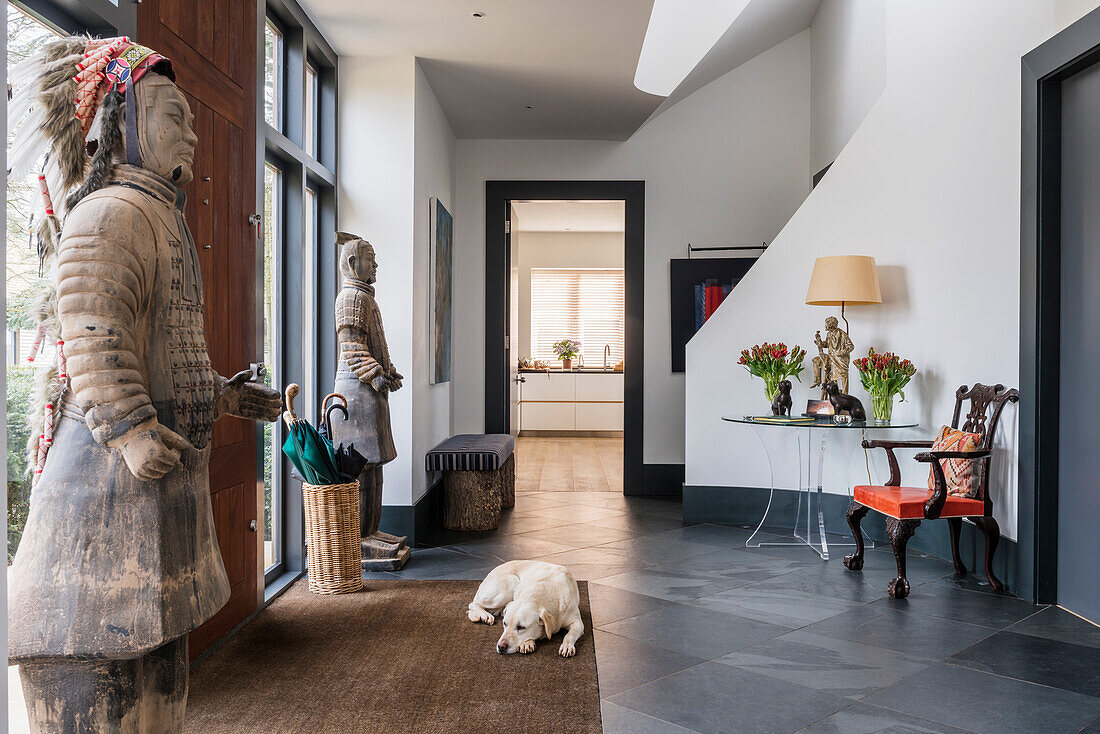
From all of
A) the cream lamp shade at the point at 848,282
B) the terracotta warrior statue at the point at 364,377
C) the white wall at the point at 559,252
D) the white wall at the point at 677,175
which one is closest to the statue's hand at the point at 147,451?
the terracotta warrior statue at the point at 364,377

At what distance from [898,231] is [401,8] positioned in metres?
2.94

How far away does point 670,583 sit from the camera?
12.5 feet

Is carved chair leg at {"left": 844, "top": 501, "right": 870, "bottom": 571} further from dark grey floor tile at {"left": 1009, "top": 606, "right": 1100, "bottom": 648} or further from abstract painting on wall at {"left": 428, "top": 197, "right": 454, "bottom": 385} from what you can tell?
abstract painting on wall at {"left": 428, "top": 197, "right": 454, "bottom": 385}

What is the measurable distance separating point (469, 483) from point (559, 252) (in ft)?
22.6

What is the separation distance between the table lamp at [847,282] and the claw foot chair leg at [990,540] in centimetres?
130

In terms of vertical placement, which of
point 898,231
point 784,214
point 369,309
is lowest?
point 369,309

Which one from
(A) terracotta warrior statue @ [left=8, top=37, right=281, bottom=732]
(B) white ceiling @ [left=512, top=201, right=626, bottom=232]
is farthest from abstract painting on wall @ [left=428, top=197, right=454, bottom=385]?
(A) terracotta warrior statue @ [left=8, top=37, right=281, bottom=732]

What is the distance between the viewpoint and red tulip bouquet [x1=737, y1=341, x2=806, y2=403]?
4.77 m

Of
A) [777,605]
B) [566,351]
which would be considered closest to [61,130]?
[777,605]

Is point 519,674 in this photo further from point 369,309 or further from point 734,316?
point 734,316

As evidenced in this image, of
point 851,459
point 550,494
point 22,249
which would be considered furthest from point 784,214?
point 22,249

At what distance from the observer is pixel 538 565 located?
3209mm

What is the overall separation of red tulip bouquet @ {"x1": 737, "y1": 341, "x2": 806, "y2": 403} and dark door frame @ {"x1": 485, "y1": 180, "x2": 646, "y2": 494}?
1.62 m

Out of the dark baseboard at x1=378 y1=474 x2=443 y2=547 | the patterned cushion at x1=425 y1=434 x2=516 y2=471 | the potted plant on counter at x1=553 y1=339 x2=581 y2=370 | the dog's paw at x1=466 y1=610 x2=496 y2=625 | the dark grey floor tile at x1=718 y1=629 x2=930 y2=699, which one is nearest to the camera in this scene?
the dark grey floor tile at x1=718 y1=629 x2=930 y2=699
